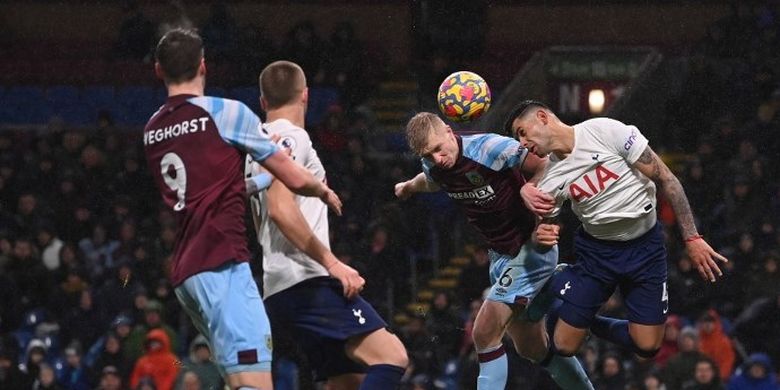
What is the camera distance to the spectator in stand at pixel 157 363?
1365cm

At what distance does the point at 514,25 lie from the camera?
23.0m

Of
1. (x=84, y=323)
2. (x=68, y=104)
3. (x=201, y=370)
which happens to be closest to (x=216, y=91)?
(x=68, y=104)

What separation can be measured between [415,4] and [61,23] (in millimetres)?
5702

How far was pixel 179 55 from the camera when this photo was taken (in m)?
6.69

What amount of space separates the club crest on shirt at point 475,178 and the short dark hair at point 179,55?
84.2 inches

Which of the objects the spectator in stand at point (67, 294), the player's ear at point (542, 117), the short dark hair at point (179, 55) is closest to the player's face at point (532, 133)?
the player's ear at point (542, 117)

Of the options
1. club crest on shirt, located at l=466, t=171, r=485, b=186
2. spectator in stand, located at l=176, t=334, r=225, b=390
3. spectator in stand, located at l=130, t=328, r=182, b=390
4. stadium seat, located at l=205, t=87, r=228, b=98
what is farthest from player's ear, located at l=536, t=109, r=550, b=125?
stadium seat, located at l=205, t=87, r=228, b=98

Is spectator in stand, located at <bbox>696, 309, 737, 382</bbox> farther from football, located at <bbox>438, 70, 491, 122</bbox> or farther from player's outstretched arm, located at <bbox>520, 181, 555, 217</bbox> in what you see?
player's outstretched arm, located at <bbox>520, 181, 555, 217</bbox>

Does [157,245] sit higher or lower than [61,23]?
lower

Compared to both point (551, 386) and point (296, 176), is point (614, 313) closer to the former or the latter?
point (551, 386)

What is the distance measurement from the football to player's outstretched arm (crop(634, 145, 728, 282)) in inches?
40.9

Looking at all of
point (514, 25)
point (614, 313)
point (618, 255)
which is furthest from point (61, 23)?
point (618, 255)

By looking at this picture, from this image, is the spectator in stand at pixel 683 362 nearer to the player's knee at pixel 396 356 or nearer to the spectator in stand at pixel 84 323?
the spectator in stand at pixel 84 323

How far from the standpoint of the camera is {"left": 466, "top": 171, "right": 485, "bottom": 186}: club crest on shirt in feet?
27.3
